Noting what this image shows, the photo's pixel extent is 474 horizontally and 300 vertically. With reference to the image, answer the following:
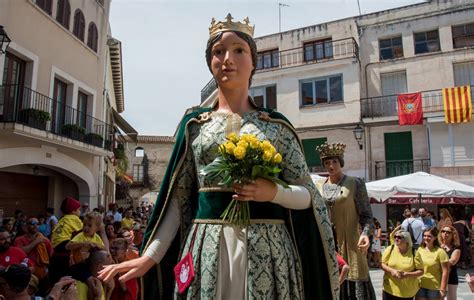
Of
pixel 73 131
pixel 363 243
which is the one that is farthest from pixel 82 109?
pixel 363 243

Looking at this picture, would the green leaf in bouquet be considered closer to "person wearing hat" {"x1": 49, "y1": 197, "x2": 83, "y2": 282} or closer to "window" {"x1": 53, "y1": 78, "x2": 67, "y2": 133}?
"person wearing hat" {"x1": 49, "y1": 197, "x2": 83, "y2": 282}

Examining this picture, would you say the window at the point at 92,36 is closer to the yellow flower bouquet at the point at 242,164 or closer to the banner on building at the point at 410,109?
the banner on building at the point at 410,109

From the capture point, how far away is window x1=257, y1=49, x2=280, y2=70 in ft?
71.3

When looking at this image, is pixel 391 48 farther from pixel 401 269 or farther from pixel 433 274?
pixel 401 269

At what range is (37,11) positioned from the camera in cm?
1105

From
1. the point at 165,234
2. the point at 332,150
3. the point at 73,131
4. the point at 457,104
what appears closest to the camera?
the point at 165,234

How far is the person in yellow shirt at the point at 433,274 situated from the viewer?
534 cm

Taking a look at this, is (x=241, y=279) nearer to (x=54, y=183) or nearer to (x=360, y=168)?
(x=54, y=183)

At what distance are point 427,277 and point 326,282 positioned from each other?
4.34 meters

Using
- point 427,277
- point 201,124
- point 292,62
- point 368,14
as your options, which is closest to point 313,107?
point 292,62

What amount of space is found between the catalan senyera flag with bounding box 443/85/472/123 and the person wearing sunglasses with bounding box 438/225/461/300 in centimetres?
1221

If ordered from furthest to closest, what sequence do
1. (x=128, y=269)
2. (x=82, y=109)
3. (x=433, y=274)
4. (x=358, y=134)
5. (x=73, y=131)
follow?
1. (x=358, y=134)
2. (x=82, y=109)
3. (x=73, y=131)
4. (x=433, y=274)
5. (x=128, y=269)

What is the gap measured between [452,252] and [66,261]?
5.56 m

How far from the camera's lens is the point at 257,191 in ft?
5.34
